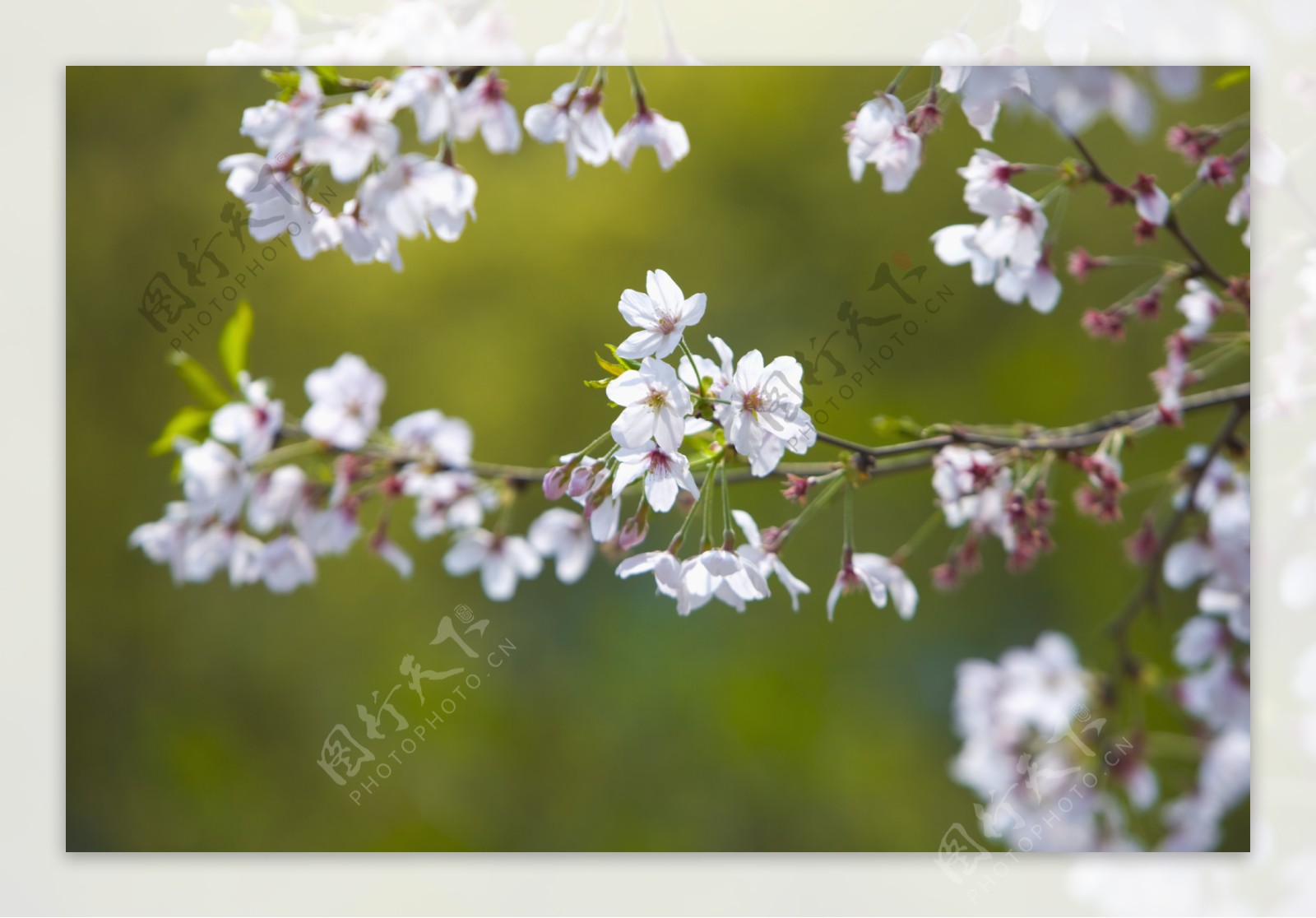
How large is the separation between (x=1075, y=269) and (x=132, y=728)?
171cm

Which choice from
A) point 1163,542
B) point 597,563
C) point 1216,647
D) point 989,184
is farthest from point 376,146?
point 597,563

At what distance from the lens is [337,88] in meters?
0.93

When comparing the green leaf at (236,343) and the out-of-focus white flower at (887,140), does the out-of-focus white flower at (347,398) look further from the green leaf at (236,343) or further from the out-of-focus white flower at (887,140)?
the out-of-focus white flower at (887,140)

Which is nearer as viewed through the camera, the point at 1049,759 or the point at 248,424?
the point at 248,424

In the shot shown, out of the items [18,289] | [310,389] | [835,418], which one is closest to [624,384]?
[310,389]

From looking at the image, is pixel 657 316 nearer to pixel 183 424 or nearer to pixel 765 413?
pixel 765 413

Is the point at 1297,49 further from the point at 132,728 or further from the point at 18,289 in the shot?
the point at 132,728
